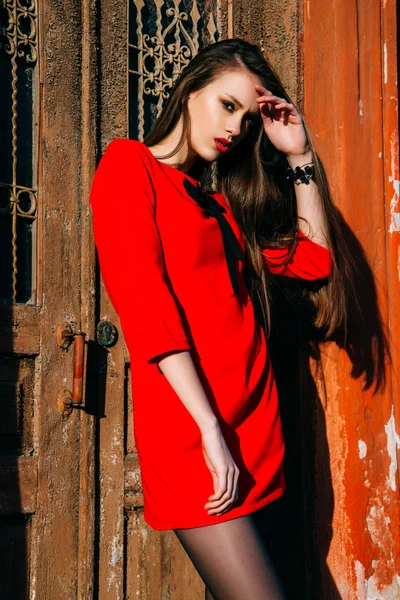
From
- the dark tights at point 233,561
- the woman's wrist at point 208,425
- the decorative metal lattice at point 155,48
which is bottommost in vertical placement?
the dark tights at point 233,561

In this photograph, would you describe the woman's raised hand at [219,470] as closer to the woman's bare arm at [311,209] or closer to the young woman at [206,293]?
the young woman at [206,293]

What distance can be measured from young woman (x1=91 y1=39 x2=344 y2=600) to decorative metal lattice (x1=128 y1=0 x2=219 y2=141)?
49cm

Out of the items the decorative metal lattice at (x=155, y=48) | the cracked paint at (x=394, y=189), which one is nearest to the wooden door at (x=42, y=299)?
the decorative metal lattice at (x=155, y=48)

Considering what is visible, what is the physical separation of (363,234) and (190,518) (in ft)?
4.36

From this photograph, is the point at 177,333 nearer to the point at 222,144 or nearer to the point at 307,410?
the point at 222,144

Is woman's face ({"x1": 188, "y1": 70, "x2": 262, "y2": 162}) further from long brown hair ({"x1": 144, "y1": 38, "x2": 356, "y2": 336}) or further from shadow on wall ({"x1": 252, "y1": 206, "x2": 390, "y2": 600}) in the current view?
shadow on wall ({"x1": 252, "y1": 206, "x2": 390, "y2": 600})

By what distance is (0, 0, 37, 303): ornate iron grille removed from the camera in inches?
95.9

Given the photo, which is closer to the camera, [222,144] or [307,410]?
[222,144]

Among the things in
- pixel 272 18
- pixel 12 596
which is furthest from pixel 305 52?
pixel 12 596

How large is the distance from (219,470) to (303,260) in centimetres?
90

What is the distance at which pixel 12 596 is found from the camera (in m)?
2.32

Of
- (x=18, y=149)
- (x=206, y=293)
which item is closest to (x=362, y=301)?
(x=206, y=293)

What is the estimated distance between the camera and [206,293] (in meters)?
2.00

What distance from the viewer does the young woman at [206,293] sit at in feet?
5.91
